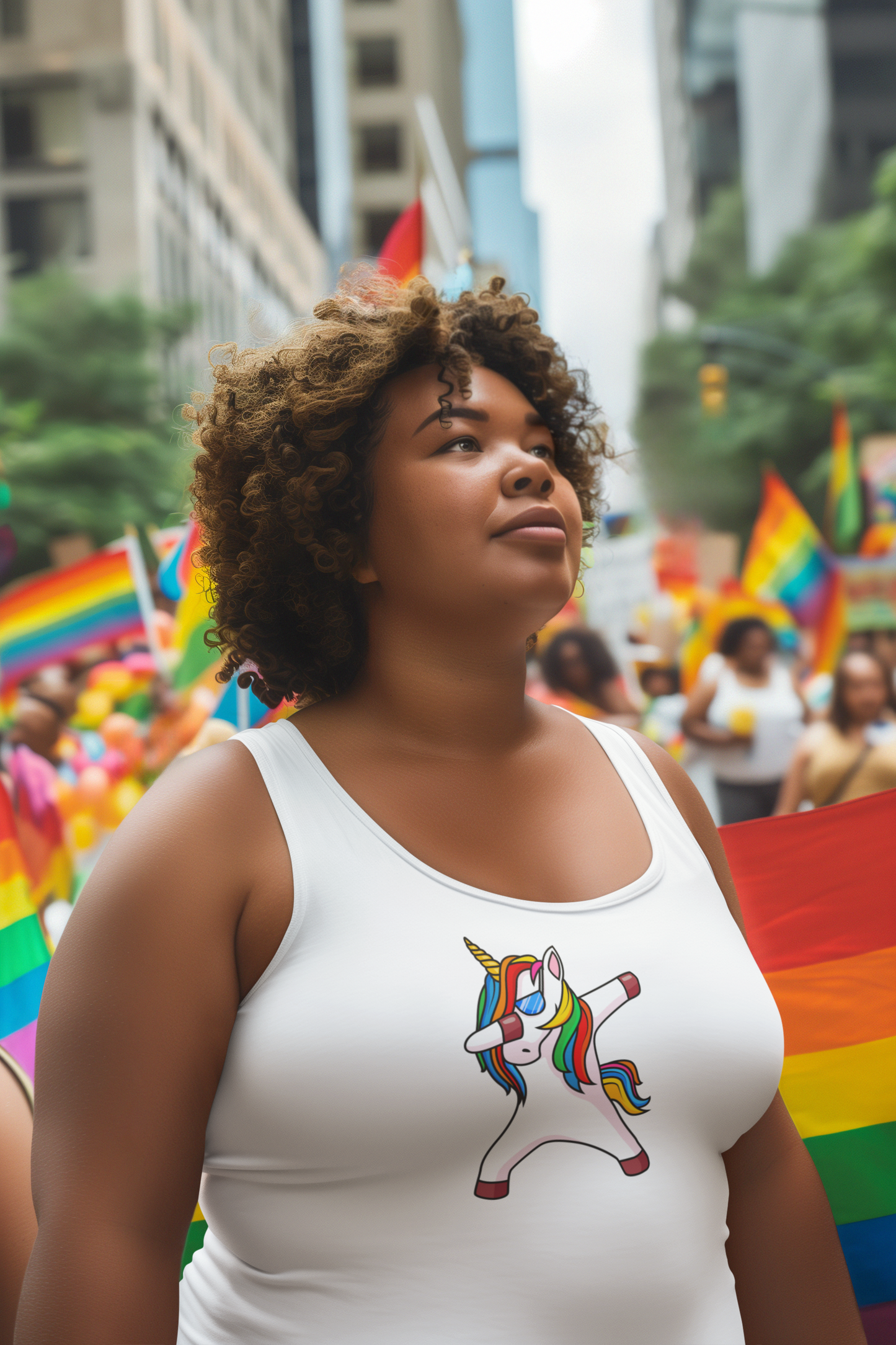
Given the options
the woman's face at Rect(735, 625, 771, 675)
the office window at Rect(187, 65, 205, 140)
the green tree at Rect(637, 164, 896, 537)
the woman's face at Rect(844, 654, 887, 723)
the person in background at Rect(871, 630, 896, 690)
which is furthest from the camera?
the office window at Rect(187, 65, 205, 140)

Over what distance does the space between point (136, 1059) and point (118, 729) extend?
474 cm

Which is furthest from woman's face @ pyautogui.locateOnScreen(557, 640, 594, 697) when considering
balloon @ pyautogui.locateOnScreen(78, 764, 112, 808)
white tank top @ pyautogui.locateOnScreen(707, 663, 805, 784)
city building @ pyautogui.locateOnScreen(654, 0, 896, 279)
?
city building @ pyautogui.locateOnScreen(654, 0, 896, 279)

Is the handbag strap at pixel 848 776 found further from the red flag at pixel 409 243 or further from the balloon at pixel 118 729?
→ the balloon at pixel 118 729

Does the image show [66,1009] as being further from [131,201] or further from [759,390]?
[131,201]

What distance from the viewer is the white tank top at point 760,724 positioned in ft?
21.1

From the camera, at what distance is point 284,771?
138cm

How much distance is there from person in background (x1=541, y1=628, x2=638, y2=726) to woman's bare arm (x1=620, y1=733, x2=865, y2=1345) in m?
5.35

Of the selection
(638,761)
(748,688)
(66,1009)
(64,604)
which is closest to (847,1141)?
(638,761)

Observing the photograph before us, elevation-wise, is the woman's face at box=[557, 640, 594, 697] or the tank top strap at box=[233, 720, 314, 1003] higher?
the tank top strap at box=[233, 720, 314, 1003]

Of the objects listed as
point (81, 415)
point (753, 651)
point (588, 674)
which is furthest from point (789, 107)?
point (588, 674)

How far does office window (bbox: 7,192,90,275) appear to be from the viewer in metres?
28.6

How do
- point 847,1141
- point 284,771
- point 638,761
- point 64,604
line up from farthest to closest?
point 64,604 < point 847,1141 < point 638,761 < point 284,771

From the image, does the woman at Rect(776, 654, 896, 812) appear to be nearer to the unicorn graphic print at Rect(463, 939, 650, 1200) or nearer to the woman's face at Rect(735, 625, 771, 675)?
the woman's face at Rect(735, 625, 771, 675)

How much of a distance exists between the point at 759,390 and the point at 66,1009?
21572 mm
